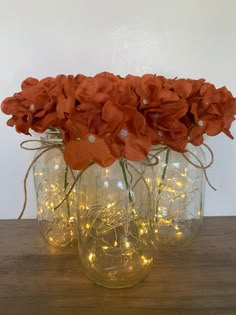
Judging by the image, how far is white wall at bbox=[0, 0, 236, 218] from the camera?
925 millimetres

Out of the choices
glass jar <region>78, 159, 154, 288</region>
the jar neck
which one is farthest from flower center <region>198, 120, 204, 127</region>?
the jar neck

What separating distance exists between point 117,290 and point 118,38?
631 millimetres

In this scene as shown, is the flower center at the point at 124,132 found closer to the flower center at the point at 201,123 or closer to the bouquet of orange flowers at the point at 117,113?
the bouquet of orange flowers at the point at 117,113

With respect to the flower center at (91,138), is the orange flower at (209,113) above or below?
above

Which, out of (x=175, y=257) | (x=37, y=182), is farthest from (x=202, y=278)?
(x=37, y=182)

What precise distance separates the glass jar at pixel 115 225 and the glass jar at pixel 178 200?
4.1 inches

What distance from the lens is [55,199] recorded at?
0.90 m

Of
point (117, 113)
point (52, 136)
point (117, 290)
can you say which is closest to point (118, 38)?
point (52, 136)

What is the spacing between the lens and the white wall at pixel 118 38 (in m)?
0.93

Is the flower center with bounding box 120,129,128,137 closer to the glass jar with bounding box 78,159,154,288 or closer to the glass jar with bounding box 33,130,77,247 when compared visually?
the glass jar with bounding box 78,159,154,288

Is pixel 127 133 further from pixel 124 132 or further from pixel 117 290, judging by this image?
pixel 117 290

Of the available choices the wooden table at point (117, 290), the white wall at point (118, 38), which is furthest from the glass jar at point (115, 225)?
the white wall at point (118, 38)

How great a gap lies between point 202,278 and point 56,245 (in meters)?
0.37

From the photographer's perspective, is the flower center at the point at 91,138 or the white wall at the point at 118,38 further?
the white wall at the point at 118,38
